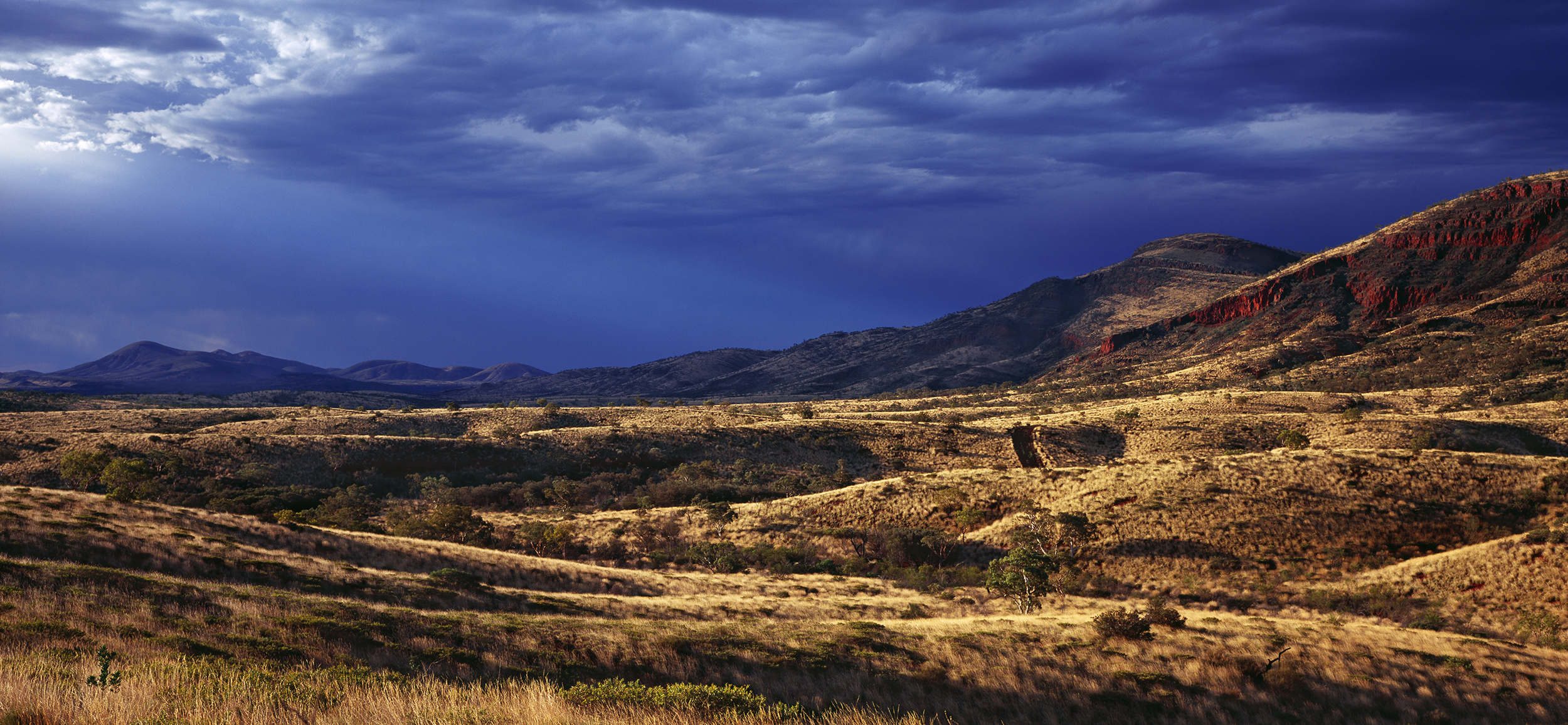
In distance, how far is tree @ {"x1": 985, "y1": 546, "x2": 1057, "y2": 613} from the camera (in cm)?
2772

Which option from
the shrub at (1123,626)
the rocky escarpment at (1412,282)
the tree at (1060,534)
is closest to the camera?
the shrub at (1123,626)

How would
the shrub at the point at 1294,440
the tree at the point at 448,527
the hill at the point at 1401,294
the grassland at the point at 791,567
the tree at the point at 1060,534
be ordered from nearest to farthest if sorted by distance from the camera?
1. the grassland at the point at 791,567
2. the tree at the point at 1060,534
3. the tree at the point at 448,527
4. the shrub at the point at 1294,440
5. the hill at the point at 1401,294

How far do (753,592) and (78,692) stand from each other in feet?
81.6

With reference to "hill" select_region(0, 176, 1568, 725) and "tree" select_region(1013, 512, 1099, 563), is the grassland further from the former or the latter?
"tree" select_region(1013, 512, 1099, 563)

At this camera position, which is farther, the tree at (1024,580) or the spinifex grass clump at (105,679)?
the tree at (1024,580)

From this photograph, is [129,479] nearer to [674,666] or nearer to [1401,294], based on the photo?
[674,666]

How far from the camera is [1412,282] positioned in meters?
126

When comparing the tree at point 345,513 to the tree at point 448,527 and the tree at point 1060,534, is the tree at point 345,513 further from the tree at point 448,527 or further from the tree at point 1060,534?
the tree at point 1060,534

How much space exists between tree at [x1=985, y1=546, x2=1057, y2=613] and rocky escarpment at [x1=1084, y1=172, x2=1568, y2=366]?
11019cm

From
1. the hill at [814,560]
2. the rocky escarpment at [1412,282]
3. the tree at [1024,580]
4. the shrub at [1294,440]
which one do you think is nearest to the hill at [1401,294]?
the rocky escarpment at [1412,282]

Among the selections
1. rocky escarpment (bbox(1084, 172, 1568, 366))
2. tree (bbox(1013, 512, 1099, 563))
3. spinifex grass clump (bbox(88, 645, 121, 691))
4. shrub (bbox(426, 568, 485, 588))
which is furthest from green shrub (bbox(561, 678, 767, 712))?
rocky escarpment (bbox(1084, 172, 1568, 366))

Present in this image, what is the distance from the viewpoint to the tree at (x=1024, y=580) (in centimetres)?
2772

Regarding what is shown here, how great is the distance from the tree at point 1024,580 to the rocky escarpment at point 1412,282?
4338 inches

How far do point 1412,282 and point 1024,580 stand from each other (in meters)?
146
